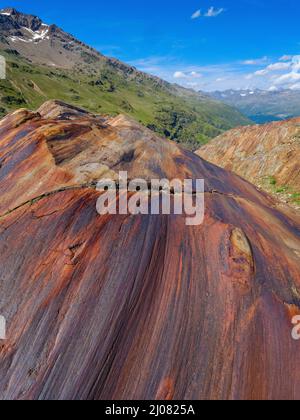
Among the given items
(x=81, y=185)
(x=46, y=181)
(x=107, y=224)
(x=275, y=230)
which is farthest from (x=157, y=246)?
(x=275, y=230)

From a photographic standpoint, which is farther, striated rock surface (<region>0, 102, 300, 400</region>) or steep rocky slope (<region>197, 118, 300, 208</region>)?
steep rocky slope (<region>197, 118, 300, 208</region>)

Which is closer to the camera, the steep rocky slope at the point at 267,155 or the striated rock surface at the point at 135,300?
the striated rock surface at the point at 135,300

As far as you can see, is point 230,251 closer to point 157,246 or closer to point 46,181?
point 157,246
